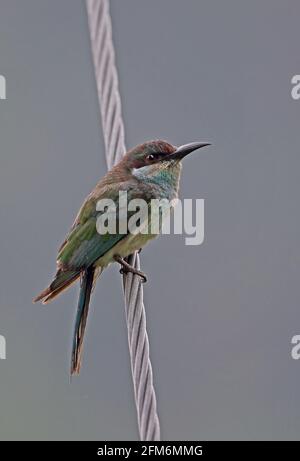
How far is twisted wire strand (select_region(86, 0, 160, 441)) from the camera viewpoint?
12.5ft

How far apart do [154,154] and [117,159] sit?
1.88 feet

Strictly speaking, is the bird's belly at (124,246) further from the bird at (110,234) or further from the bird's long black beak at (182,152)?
the bird's long black beak at (182,152)

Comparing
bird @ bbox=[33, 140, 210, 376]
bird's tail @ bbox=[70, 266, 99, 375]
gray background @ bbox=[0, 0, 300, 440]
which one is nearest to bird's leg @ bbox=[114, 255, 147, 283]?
bird @ bbox=[33, 140, 210, 376]

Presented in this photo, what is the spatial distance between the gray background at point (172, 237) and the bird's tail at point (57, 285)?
385cm

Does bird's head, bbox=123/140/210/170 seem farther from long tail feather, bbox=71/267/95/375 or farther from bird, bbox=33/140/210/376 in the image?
long tail feather, bbox=71/267/95/375

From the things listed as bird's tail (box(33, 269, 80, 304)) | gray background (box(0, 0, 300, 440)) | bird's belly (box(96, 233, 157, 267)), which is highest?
gray background (box(0, 0, 300, 440))

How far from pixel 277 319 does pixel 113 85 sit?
8221 mm

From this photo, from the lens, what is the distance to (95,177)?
12352mm

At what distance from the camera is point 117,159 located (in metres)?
4.26

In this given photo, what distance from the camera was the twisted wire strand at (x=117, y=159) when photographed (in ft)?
12.5

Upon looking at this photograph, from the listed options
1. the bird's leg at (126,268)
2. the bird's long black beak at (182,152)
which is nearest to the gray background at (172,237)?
the bird's long black beak at (182,152)

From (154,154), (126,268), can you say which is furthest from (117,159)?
(154,154)

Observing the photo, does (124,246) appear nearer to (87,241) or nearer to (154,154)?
(87,241)

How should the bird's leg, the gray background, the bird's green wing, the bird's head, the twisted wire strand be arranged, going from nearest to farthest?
the twisted wire strand, the bird's leg, the bird's green wing, the bird's head, the gray background
